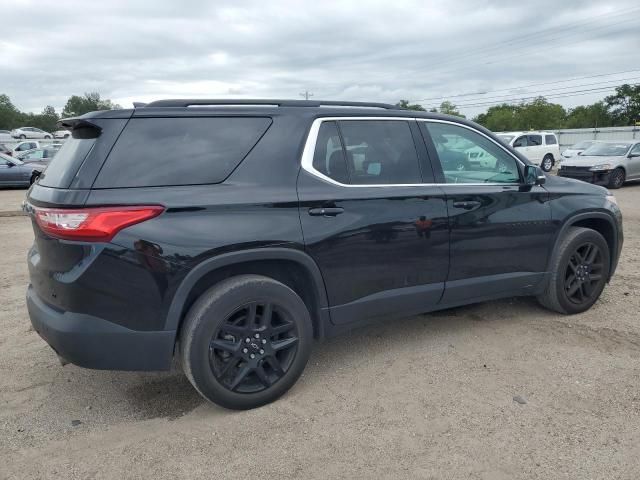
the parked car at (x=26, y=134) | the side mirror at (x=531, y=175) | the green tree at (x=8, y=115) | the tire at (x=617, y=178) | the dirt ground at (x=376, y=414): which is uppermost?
the green tree at (x=8, y=115)

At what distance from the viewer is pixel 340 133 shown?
11.6ft

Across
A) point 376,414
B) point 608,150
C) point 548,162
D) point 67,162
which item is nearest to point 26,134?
point 548,162

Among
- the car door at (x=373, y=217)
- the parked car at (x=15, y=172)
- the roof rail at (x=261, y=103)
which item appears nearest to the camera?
the roof rail at (x=261, y=103)

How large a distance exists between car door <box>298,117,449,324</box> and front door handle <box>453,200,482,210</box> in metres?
0.14

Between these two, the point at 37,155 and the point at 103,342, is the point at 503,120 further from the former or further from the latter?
the point at 103,342

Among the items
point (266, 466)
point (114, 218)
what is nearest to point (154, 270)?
point (114, 218)

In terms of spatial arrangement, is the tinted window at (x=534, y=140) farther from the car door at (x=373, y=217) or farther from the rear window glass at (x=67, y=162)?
the rear window glass at (x=67, y=162)

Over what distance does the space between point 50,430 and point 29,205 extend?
130 centimetres

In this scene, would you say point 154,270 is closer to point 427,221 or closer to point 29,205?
point 29,205

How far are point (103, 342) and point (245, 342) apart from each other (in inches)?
30.3

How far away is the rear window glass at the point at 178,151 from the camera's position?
2904mm

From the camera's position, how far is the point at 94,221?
2.76 m

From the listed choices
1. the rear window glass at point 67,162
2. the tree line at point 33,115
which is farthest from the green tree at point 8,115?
the rear window glass at point 67,162

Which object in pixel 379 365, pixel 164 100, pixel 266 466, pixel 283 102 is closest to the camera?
pixel 266 466
